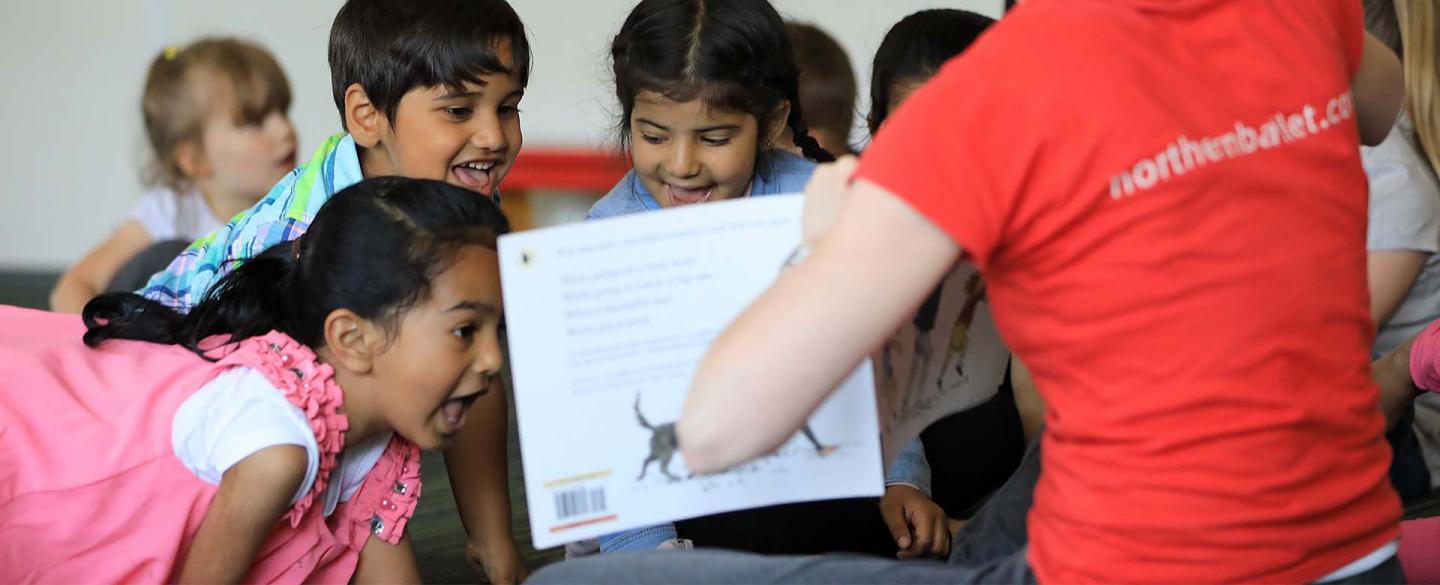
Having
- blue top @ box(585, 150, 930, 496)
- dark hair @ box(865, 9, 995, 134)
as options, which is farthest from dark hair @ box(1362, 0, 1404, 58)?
blue top @ box(585, 150, 930, 496)

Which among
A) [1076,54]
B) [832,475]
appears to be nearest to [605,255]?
[832,475]

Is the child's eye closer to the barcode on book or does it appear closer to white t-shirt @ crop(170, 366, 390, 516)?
white t-shirt @ crop(170, 366, 390, 516)

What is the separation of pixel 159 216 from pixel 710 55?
6.21 ft

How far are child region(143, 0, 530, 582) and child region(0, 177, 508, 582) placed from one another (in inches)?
12.2

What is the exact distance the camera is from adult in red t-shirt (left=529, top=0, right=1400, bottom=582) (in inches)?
35.9

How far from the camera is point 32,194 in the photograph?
5.21 m

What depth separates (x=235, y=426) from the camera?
144cm

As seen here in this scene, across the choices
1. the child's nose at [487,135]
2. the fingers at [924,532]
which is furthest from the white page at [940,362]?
the child's nose at [487,135]

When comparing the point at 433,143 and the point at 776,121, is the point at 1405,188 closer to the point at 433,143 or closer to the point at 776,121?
the point at 776,121

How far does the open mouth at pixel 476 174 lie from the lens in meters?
1.92

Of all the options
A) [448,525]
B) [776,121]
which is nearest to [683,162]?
[776,121]

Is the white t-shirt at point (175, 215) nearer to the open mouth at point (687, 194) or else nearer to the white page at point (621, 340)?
the open mouth at point (687, 194)

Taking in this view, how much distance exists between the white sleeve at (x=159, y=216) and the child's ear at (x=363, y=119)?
141 centimetres

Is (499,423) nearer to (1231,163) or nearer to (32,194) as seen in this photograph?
(1231,163)
